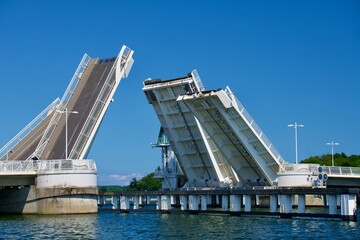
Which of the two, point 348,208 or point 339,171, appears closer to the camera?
point 348,208

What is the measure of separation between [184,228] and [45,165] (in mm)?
14619

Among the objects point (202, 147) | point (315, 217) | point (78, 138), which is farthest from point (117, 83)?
point (315, 217)

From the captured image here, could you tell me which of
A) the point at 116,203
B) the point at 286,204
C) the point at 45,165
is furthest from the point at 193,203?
the point at 116,203

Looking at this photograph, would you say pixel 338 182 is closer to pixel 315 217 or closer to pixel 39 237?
pixel 315 217

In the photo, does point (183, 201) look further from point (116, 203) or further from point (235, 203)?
point (116, 203)

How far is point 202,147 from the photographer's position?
184 feet

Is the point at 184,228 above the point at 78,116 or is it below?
below

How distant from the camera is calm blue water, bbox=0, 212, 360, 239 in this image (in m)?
30.5

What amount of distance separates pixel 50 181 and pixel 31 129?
9632 millimetres

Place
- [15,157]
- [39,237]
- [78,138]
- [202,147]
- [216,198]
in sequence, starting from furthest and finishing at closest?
[216,198] < [202,147] < [15,157] < [78,138] < [39,237]

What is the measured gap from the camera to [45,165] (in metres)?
46.0

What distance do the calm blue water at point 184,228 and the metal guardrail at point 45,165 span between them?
403 cm

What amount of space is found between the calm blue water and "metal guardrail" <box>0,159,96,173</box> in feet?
13.2

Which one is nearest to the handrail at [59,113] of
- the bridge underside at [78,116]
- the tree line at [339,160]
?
the bridge underside at [78,116]
